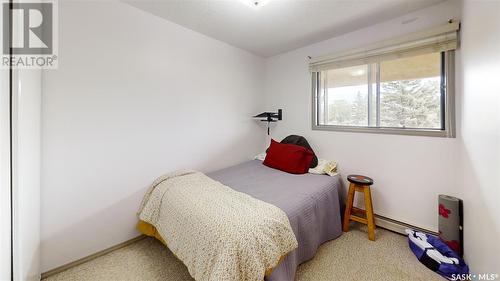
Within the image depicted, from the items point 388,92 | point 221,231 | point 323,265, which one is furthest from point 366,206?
point 221,231

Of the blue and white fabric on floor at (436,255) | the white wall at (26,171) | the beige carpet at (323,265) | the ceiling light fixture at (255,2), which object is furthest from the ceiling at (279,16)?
the beige carpet at (323,265)

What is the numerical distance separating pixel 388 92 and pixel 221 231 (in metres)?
2.34

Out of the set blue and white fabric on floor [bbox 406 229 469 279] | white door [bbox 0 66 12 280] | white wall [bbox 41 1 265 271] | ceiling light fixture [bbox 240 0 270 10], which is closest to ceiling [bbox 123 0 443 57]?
ceiling light fixture [bbox 240 0 270 10]

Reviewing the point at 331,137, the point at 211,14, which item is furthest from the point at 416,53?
the point at 211,14

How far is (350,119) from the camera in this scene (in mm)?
2557

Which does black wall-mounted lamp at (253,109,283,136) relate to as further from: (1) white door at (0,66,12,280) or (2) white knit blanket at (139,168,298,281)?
(1) white door at (0,66,12,280)

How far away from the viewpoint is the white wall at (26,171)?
1.03 metres

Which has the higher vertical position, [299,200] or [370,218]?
[299,200]

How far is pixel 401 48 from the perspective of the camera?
204cm

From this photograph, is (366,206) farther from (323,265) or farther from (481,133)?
(481,133)

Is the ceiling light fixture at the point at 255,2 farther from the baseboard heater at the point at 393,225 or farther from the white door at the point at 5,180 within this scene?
the baseboard heater at the point at 393,225

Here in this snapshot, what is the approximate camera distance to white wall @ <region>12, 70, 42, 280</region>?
40.7 inches

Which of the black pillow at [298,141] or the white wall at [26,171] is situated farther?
the black pillow at [298,141]

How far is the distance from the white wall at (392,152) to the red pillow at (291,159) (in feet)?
1.40
